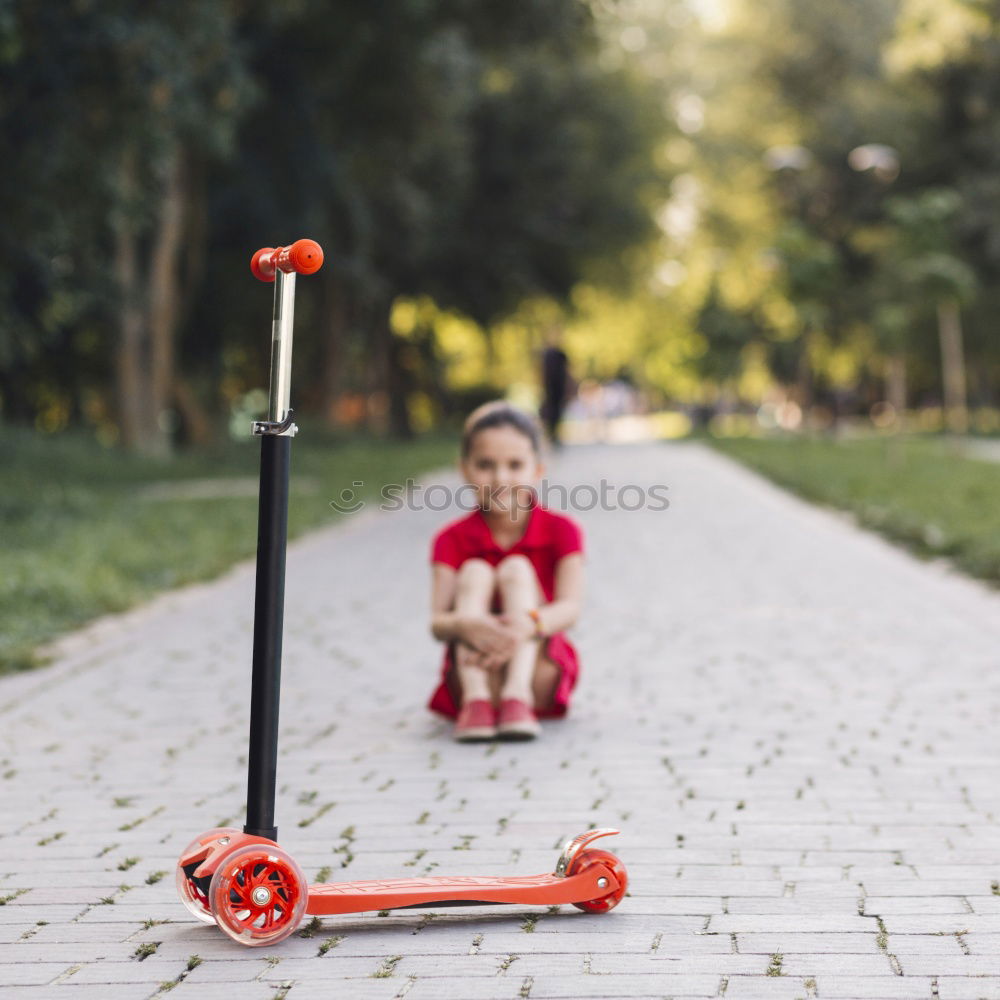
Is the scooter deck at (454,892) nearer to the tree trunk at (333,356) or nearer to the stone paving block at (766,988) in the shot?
the stone paving block at (766,988)

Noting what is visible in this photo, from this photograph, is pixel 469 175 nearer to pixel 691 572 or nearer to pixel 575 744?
pixel 691 572

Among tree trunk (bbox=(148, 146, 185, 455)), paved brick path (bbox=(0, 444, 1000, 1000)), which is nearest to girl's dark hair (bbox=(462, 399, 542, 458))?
paved brick path (bbox=(0, 444, 1000, 1000))

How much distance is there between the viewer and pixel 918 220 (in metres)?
24.6

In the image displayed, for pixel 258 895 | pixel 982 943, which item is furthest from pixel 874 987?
pixel 258 895

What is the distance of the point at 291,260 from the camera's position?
347cm

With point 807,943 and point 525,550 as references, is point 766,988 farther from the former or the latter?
point 525,550

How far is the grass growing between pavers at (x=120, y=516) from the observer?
9469 millimetres

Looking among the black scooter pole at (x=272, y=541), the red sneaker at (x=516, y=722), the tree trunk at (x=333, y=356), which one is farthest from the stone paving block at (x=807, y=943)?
the tree trunk at (x=333, y=356)

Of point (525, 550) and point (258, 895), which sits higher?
point (525, 550)

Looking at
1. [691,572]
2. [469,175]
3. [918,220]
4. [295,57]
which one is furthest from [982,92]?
[691,572]

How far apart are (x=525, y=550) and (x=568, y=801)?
1.39 meters

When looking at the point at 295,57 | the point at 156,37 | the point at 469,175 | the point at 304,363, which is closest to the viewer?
the point at 156,37

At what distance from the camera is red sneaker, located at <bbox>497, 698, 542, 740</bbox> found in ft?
19.0

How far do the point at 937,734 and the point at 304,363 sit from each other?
33.7m
